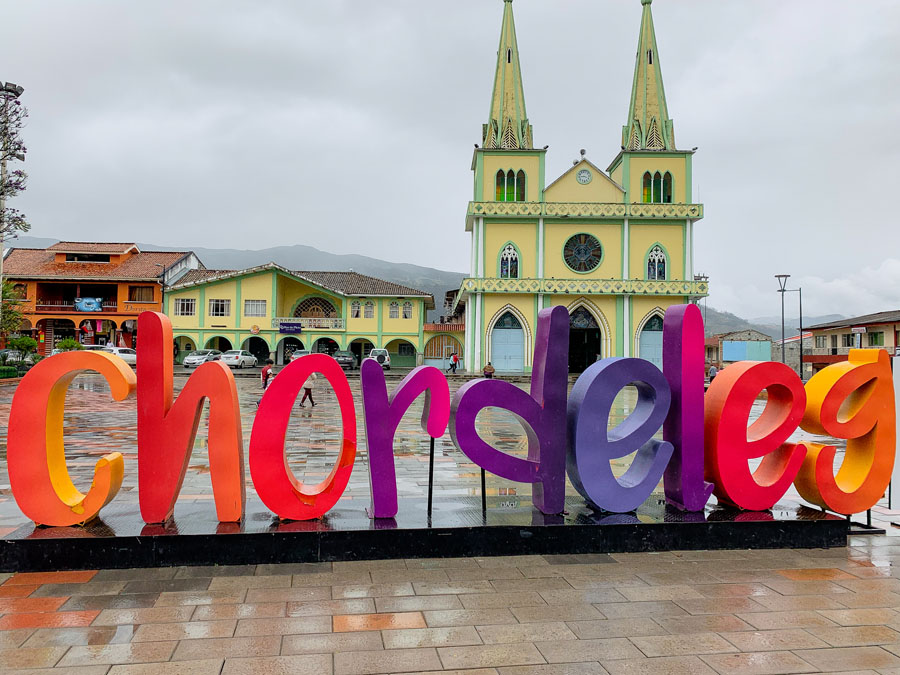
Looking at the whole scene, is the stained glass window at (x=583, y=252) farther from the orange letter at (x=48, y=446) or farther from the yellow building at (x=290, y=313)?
the orange letter at (x=48, y=446)

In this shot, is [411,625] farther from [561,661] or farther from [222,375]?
[222,375]

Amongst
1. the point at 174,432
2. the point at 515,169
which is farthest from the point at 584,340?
the point at 174,432

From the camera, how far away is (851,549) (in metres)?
6.05

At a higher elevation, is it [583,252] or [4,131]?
[4,131]

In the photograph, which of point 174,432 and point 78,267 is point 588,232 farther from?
point 174,432

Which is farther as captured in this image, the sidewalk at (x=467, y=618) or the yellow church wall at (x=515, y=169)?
the yellow church wall at (x=515, y=169)

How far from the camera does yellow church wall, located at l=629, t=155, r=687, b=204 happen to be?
40.5 meters

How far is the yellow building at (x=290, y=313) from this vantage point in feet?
146

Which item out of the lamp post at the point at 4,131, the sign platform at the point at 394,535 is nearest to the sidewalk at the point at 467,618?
the sign platform at the point at 394,535

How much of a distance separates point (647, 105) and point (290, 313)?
26687mm

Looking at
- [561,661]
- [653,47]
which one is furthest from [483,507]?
[653,47]

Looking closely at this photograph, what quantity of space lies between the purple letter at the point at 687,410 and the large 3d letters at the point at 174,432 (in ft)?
12.9

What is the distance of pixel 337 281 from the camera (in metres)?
48.0

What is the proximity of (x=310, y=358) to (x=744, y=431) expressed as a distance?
13.0 ft
